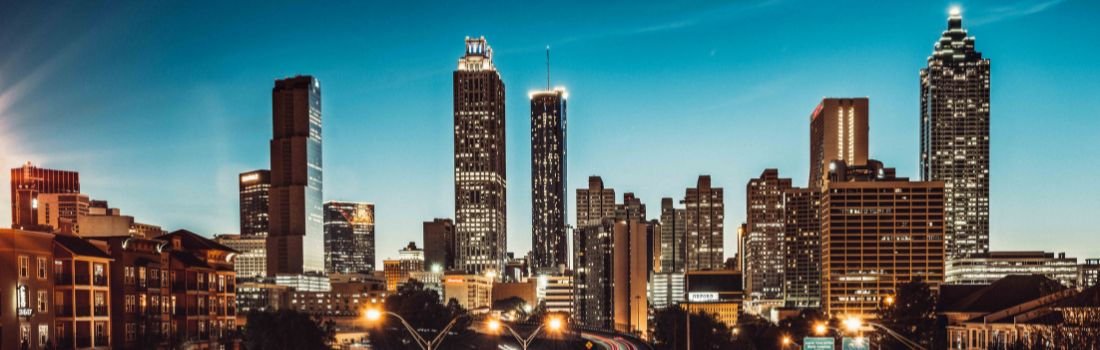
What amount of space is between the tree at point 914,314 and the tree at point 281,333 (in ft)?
166

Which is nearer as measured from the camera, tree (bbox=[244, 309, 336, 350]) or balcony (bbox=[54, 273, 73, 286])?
balcony (bbox=[54, 273, 73, 286])

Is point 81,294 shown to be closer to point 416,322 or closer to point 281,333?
point 281,333

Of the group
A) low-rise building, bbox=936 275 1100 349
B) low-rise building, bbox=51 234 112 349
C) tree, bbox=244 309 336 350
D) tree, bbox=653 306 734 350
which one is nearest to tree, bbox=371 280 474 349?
tree, bbox=244 309 336 350

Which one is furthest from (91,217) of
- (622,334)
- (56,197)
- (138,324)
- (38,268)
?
(56,197)

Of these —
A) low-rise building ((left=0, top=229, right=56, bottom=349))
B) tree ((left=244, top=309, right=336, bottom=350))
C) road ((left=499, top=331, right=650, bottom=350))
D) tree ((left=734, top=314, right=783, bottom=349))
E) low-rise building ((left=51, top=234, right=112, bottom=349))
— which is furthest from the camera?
road ((left=499, top=331, right=650, bottom=350))

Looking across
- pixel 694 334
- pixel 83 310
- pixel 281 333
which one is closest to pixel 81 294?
pixel 83 310

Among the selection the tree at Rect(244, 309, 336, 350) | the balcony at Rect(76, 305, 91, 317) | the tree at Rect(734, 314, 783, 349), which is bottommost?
the tree at Rect(734, 314, 783, 349)

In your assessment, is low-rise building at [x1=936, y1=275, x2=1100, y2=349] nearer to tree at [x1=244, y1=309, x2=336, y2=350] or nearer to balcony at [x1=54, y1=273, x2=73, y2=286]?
balcony at [x1=54, y1=273, x2=73, y2=286]

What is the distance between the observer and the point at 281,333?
98188mm

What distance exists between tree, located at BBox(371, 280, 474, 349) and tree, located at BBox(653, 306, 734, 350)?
995 inches

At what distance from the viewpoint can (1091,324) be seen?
147 feet

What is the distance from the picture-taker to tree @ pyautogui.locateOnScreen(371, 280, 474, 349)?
394 feet

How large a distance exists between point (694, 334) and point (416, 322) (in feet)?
110

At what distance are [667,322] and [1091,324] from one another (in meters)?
116
